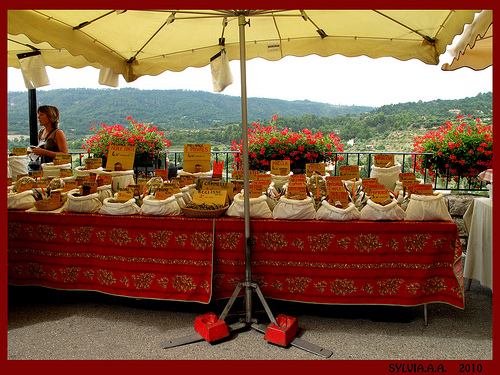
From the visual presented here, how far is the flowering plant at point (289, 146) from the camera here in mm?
4305

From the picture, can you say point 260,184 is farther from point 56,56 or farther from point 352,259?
point 56,56

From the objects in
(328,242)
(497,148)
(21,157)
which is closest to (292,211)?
(328,242)

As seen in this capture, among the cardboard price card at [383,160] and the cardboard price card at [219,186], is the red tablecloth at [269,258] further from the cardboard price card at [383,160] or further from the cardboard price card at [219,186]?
the cardboard price card at [383,160]

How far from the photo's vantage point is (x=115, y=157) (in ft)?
9.15

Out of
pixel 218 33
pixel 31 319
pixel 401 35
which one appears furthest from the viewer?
pixel 218 33

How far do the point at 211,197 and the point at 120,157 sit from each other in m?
1.04

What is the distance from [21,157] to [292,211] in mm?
2743

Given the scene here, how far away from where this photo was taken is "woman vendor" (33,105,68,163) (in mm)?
3443

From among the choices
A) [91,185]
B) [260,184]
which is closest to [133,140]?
[91,185]

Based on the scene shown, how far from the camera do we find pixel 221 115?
298 inches

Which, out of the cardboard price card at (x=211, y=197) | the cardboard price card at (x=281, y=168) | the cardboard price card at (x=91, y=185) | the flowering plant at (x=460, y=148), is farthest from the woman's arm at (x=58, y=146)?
the flowering plant at (x=460, y=148)

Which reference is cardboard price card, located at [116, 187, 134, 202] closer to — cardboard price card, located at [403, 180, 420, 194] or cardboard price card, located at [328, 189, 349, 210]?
cardboard price card, located at [328, 189, 349, 210]

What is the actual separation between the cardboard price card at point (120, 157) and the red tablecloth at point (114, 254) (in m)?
0.67

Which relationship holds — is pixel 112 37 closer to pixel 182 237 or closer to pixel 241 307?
pixel 182 237
